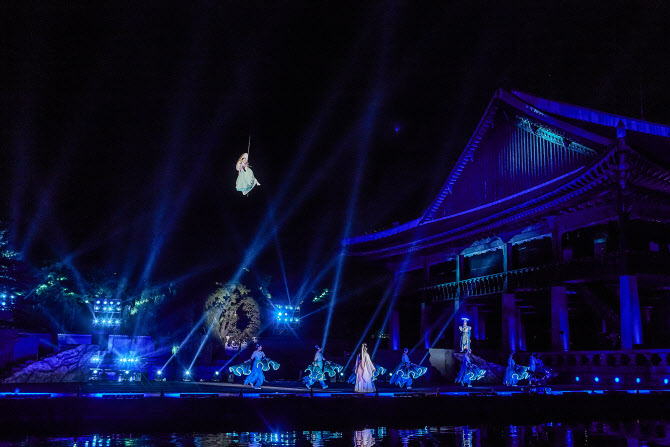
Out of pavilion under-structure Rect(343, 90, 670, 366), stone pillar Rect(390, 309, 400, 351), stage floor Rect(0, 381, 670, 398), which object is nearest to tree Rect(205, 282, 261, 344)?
stage floor Rect(0, 381, 670, 398)

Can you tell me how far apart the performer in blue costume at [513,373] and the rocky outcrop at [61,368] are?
17.3 meters

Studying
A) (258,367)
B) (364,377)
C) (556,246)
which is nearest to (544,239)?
(556,246)

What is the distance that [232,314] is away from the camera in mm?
29406

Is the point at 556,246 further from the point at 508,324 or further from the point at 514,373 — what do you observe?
the point at 514,373

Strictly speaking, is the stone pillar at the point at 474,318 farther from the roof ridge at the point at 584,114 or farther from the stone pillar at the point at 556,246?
the roof ridge at the point at 584,114

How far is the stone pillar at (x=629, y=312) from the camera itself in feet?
69.6

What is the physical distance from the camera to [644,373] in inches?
766

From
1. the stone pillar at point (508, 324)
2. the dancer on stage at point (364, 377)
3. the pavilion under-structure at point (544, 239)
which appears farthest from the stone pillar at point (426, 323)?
the dancer on stage at point (364, 377)

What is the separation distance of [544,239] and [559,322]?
16.8 feet

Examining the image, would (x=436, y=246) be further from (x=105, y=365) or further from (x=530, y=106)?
(x=105, y=365)

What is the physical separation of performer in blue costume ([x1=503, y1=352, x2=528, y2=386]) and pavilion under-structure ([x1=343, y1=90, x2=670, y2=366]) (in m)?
3.48

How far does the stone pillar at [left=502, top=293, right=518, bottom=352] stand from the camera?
27.9 m

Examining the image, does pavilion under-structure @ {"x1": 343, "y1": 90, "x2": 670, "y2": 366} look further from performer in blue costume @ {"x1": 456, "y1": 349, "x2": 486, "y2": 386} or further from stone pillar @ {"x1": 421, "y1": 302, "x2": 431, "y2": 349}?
performer in blue costume @ {"x1": 456, "y1": 349, "x2": 486, "y2": 386}

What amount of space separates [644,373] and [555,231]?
7885 mm
